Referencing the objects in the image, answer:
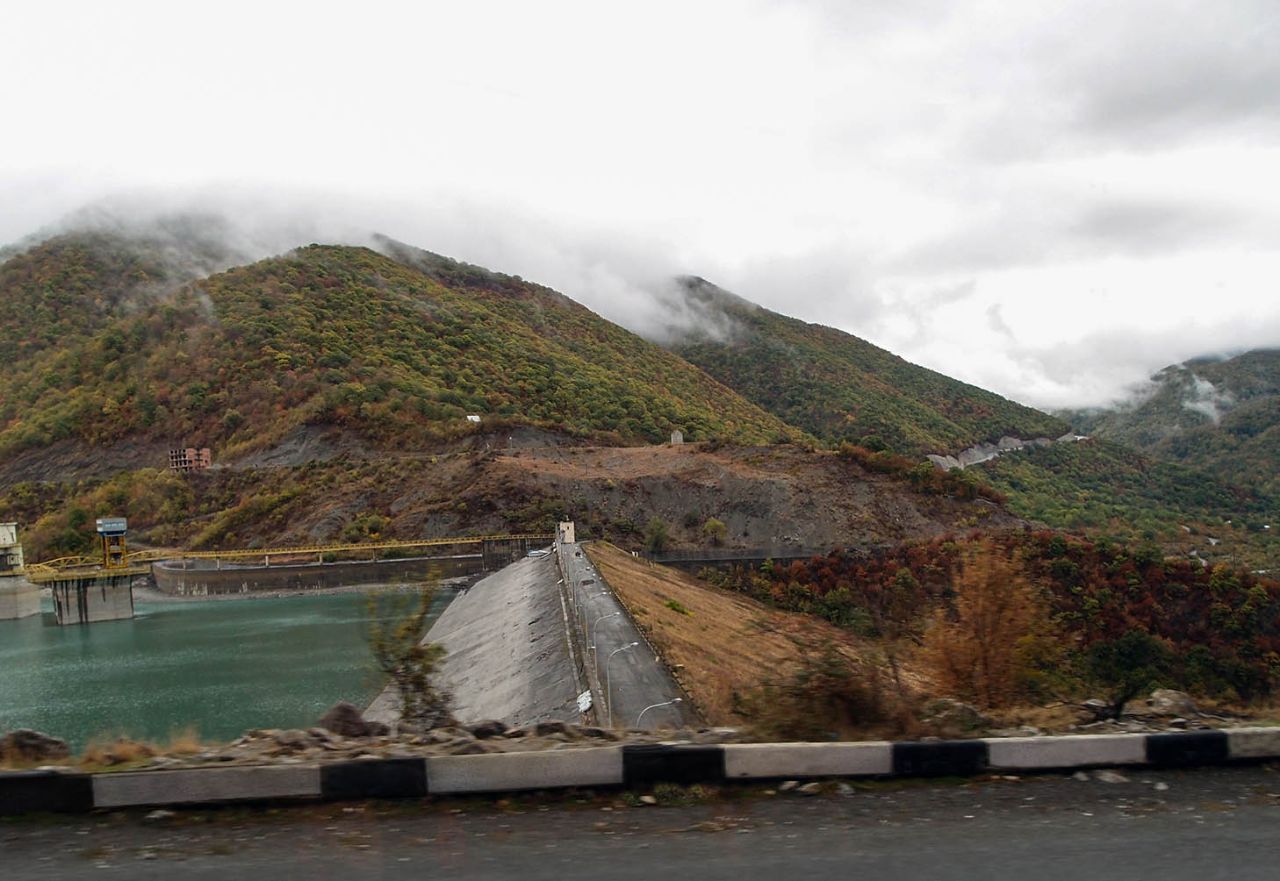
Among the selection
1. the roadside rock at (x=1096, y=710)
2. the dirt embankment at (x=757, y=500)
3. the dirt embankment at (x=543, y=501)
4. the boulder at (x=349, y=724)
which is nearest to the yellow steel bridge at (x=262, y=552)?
the dirt embankment at (x=543, y=501)

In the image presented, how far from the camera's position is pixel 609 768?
16.2 feet

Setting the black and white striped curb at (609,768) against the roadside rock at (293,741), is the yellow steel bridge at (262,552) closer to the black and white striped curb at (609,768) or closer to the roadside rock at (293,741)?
the roadside rock at (293,741)

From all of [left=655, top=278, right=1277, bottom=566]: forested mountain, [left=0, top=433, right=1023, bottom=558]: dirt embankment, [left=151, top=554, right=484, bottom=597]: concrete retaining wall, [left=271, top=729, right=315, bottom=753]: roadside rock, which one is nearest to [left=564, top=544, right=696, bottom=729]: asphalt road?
[left=271, top=729, right=315, bottom=753]: roadside rock

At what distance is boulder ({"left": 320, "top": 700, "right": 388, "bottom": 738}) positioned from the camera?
607 centimetres

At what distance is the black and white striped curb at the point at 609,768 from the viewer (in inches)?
186

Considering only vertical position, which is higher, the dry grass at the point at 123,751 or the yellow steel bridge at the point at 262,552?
the yellow steel bridge at the point at 262,552

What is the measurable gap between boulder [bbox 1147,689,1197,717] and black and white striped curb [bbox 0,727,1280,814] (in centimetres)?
103

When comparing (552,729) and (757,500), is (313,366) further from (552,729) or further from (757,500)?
(552,729)

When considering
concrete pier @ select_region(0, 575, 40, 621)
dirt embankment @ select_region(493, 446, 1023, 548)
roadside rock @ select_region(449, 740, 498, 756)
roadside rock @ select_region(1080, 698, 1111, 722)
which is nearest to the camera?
roadside rock @ select_region(449, 740, 498, 756)

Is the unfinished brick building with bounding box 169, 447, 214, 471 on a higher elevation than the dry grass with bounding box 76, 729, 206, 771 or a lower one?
higher

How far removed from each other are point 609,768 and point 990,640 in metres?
3.71

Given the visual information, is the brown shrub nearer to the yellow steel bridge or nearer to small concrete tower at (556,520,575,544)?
small concrete tower at (556,520,575,544)

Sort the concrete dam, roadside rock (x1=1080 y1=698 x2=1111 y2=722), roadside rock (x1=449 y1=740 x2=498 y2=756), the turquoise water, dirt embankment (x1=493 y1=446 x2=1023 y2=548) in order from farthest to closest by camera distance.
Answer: dirt embankment (x1=493 y1=446 x2=1023 y2=548)
the turquoise water
the concrete dam
roadside rock (x1=1080 y1=698 x2=1111 y2=722)
roadside rock (x1=449 y1=740 x2=498 y2=756)

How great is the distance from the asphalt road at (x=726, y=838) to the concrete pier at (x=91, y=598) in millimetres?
52562
